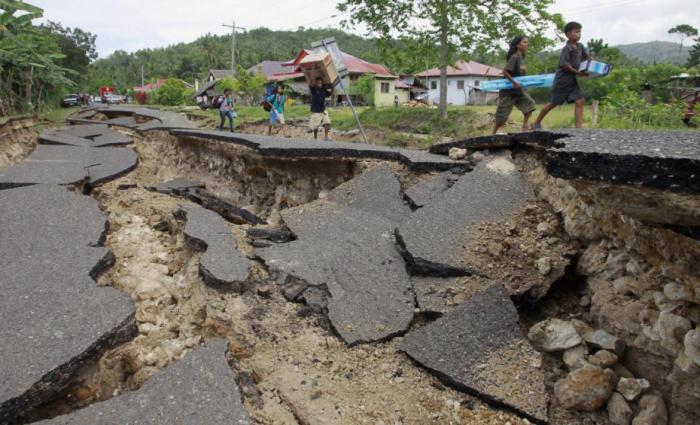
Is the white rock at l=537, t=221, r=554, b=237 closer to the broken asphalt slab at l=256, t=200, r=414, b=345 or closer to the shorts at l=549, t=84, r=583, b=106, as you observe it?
the broken asphalt slab at l=256, t=200, r=414, b=345

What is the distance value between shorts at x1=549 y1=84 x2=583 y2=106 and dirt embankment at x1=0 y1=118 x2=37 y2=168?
30.7 feet

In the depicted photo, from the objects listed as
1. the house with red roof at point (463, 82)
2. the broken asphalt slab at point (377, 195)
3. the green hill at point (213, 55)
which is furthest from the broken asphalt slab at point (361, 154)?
the green hill at point (213, 55)

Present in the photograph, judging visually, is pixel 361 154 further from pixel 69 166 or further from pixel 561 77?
pixel 69 166

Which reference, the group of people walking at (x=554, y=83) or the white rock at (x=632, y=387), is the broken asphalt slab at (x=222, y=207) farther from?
the group of people walking at (x=554, y=83)

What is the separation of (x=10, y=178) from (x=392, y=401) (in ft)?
17.6

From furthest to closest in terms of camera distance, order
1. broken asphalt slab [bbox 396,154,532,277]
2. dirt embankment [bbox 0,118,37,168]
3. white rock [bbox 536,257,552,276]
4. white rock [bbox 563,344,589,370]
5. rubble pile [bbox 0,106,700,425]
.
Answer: dirt embankment [bbox 0,118,37,168]
broken asphalt slab [bbox 396,154,532,277]
white rock [bbox 536,257,552,276]
white rock [bbox 563,344,589,370]
rubble pile [bbox 0,106,700,425]

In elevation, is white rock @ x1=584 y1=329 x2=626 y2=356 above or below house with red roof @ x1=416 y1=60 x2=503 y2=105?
below

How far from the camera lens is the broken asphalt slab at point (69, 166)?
5211mm

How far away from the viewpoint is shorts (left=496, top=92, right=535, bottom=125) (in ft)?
21.0

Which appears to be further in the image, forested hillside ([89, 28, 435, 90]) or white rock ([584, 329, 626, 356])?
forested hillside ([89, 28, 435, 90])

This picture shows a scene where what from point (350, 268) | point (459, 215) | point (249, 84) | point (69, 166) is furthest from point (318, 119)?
point (249, 84)

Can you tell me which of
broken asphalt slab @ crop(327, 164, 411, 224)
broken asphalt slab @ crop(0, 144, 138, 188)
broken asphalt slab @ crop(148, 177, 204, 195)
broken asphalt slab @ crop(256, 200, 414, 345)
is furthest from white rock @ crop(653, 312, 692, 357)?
broken asphalt slab @ crop(0, 144, 138, 188)

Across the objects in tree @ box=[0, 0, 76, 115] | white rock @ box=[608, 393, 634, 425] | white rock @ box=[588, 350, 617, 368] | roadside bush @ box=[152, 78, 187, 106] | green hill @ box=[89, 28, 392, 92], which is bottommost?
white rock @ box=[608, 393, 634, 425]

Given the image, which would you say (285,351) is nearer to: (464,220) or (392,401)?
(392,401)
